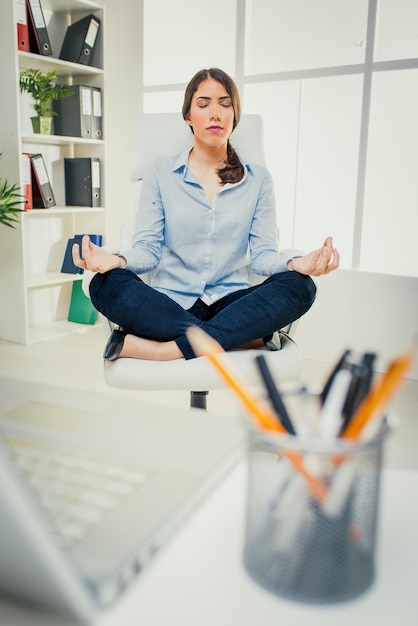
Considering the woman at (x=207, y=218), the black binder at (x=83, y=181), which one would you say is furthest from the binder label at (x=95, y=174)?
the woman at (x=207, y=218)

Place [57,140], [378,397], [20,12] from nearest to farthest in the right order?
[378,397], [20,12], [57,140]

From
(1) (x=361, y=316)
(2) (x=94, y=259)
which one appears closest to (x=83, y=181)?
(1) (x=361, y=316)

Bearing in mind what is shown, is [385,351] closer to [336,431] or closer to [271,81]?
[271,81]

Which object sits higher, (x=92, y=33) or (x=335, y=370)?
(x=92, y=33)

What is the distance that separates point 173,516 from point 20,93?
2819 mm

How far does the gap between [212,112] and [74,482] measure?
5.09 ft

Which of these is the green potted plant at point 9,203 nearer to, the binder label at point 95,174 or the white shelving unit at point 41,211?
the white shelving unit at point 41,211

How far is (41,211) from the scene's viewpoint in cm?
289

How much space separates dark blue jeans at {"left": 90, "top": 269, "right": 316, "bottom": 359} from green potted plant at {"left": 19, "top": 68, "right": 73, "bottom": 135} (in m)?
1.68

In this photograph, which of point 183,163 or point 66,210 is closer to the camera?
point 183,163

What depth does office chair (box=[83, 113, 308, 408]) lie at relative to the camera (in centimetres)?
137

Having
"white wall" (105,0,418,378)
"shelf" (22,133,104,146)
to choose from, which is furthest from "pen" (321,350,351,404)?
"shelf" (22,133,104,146)

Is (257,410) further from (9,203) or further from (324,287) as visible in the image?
(9,203)

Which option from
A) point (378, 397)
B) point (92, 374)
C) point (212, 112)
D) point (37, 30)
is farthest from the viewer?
point (37, 30)
